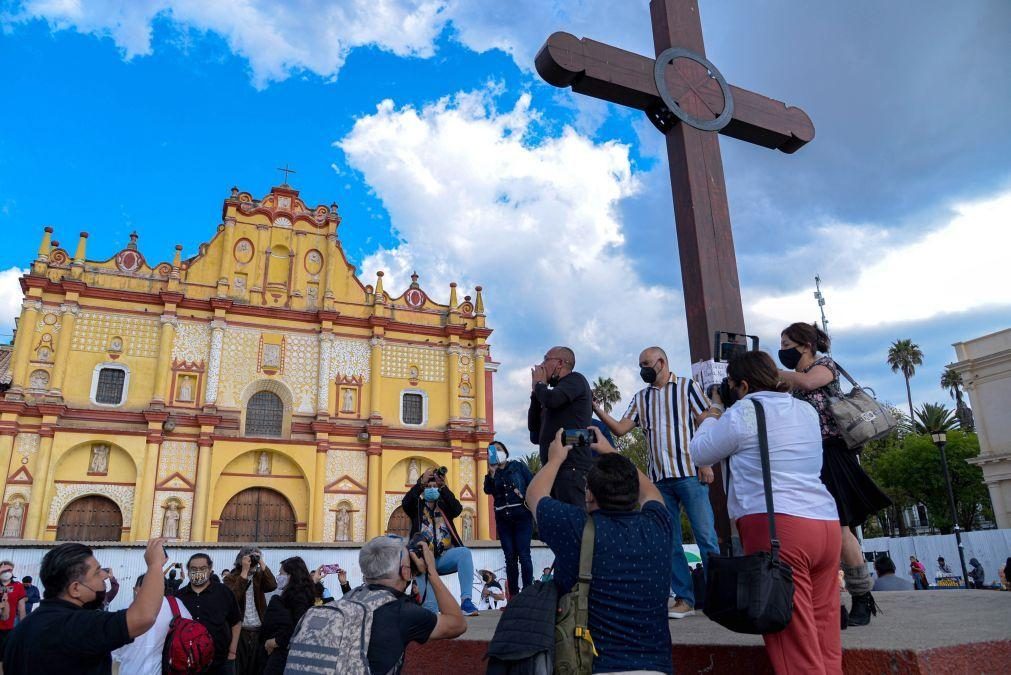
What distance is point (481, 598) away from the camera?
49.9 ft

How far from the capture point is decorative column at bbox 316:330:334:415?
25.9 meters

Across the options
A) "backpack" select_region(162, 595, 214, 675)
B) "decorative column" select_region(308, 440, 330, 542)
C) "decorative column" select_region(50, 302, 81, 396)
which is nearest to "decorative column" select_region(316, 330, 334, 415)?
"decorative column" select_region(308, 440, 330, 542)

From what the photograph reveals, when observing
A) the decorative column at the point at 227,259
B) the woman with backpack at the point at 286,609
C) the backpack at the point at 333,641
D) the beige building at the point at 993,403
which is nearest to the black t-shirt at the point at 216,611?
the woman with backpack at the point at 286,609

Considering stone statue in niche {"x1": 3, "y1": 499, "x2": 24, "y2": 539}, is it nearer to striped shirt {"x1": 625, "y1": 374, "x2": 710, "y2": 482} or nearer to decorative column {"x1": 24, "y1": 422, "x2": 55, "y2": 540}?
decorative column {"x1": 24, "y1": 422, "x2": 55, "y2": 540}

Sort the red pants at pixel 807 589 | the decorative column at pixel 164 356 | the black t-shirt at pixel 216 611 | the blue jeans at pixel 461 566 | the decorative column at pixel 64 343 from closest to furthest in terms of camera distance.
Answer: the red pants at pixel 807 589, the black t-shirt at pixel 216 611, the blue jeans at pixel 461 566, the decorative column at pixel 64 343, the decorative column at pixel 164 356

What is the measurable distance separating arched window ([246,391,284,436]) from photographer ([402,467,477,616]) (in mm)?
20501

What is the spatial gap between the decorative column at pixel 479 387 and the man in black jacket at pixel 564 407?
76.3ft

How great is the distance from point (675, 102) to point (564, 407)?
2340 millimetres

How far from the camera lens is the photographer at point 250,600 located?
20.0ft

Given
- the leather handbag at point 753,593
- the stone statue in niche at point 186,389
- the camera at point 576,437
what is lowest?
the leather handbag at point 753,593

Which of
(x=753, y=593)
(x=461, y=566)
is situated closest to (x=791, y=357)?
(x=753, y=593)

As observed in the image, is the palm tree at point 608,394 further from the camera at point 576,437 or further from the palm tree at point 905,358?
the camera at point 576,437

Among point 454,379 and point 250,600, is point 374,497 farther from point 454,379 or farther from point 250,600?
point 250,600

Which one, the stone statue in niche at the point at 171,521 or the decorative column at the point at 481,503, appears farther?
the decorative column at the point at 481,503
